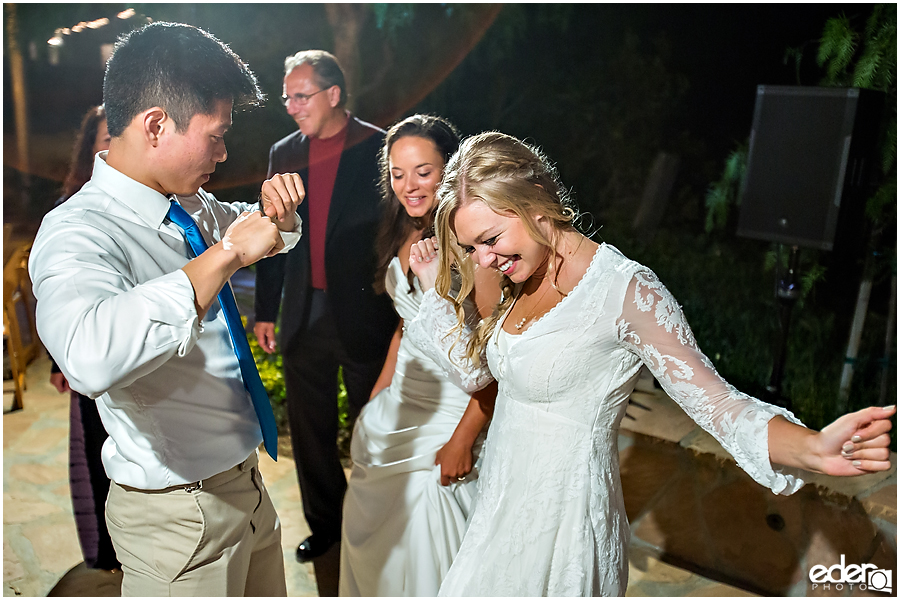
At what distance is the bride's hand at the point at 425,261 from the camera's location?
197 centimetres

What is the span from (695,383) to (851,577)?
1.46 meters

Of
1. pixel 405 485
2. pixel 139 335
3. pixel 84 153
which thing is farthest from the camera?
pixel 84 153

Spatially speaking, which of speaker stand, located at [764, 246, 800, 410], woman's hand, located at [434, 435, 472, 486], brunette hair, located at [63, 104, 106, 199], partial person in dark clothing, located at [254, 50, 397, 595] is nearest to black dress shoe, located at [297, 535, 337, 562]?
partial person in dark clothing, located at [254, 50, 397, 595]

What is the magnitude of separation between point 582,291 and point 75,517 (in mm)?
2004

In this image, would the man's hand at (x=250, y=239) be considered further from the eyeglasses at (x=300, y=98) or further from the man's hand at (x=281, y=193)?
the eyeglasses at (x=300, y=98)

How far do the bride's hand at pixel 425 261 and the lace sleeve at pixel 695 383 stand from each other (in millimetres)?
645

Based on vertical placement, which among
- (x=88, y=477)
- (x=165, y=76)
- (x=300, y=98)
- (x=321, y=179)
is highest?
(x=300, y=98)

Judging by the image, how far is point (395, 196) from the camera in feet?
6.90

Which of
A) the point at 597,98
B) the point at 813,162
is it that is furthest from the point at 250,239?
the point at 597,98

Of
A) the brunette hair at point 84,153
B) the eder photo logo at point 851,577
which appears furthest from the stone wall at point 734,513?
the brunette hair at point 84,153

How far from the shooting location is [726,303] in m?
3.59

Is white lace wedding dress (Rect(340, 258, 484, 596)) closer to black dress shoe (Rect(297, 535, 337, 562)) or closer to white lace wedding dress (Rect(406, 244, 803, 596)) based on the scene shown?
white lace wedding dress (Rect(406, 244, 803, 596))

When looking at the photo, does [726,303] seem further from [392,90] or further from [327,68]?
[327,68]

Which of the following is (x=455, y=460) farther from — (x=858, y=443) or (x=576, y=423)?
(x=858, y=443)
